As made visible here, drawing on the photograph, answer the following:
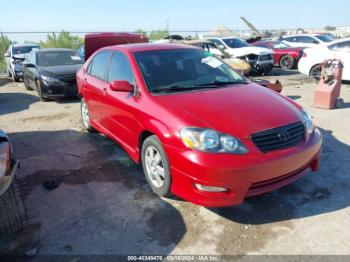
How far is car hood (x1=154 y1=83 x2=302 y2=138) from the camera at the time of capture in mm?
3244

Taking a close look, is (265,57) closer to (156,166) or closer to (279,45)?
(279,45)

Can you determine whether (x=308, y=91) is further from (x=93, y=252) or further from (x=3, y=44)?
(x=3, y=44)

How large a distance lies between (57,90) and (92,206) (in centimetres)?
636

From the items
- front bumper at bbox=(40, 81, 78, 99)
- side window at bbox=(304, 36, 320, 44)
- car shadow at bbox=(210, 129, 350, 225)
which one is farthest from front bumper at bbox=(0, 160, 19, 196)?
side window at bbox=(304, 36, 320, 44)

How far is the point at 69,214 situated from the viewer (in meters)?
3.58

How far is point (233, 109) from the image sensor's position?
3.50 metres

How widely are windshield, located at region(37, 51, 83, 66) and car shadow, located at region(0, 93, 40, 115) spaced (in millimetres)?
1168

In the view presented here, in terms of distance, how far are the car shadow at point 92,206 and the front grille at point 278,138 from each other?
1105 mm

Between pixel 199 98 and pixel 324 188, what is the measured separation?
70.7 inches

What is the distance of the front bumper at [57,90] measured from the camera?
30.4 feet

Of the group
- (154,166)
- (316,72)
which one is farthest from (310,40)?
(154,166)

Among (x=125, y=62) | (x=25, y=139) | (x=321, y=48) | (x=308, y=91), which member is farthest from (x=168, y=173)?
(x=321, y=48)

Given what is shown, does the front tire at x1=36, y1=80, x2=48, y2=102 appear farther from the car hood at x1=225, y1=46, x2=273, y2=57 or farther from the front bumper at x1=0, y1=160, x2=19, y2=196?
the car hood at x1=225, y1=46, x2=273, y2=57

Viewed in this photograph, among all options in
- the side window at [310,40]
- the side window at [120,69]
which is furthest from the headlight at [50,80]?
the side window at [310,40]
